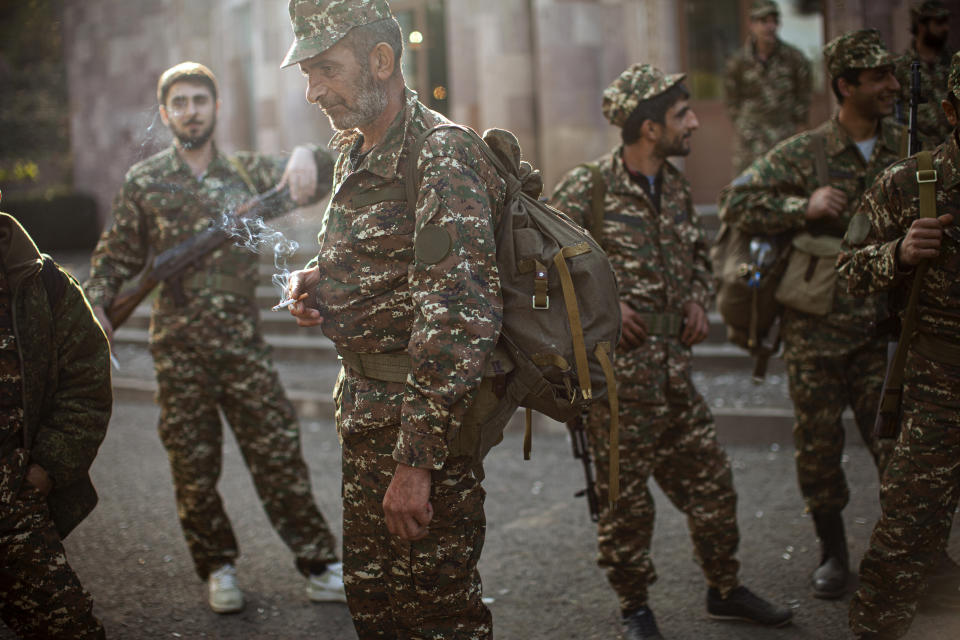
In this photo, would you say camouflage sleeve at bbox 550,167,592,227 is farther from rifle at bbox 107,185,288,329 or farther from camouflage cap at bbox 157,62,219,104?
camouflage cap at bbox 157,62,219,104

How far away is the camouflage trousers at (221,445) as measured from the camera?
4.50 metres

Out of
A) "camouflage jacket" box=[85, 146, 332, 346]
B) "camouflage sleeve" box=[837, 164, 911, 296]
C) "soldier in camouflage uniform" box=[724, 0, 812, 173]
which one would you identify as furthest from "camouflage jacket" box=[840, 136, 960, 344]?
"soldier in camouflage uniform" box=[724, 0, 812, 173]

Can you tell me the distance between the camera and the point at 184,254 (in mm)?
4438

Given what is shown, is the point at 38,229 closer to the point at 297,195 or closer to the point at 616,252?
the point at 297,195

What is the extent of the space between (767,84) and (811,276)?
17.6 ft

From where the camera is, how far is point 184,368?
450 cm

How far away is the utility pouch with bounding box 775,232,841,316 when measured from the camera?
428cm

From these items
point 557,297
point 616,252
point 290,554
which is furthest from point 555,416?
point 290,554

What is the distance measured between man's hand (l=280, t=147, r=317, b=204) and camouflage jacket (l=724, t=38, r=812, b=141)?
5.93m

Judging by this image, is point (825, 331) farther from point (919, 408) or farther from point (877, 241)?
point (919, 408)

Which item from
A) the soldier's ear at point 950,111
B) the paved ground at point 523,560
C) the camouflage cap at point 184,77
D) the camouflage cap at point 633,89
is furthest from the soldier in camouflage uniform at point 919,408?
the camouflage cap at point 184,77

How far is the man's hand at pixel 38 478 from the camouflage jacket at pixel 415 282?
0.94m

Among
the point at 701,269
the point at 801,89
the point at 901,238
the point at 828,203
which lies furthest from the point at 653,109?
the point at 801,89

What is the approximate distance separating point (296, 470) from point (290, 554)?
35.2 inches
